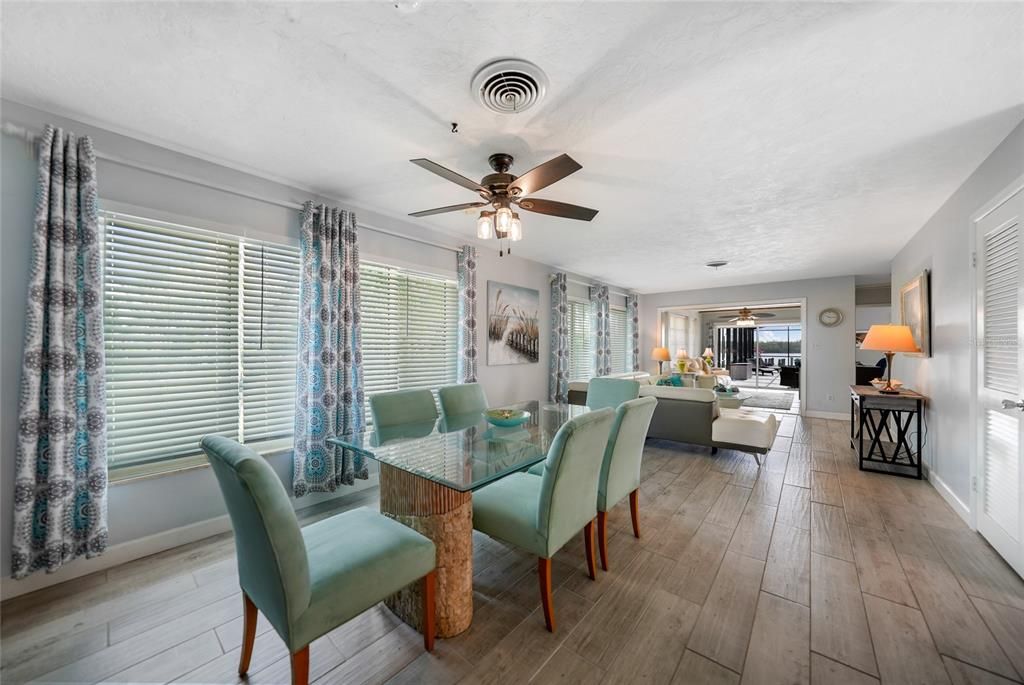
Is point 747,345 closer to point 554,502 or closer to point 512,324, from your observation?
point 512,324

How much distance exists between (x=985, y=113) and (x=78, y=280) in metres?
4.75

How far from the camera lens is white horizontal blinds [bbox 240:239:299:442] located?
258 centimetres

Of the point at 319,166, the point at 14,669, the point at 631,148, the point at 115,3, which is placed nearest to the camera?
the point at 115,3

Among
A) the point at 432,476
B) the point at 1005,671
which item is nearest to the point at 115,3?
the point at 432,476

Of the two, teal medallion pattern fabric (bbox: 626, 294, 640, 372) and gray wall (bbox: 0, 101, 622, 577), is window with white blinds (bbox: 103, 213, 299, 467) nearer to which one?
gray wall (bbox: 0, 101, 622, 577)

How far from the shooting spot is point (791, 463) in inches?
153

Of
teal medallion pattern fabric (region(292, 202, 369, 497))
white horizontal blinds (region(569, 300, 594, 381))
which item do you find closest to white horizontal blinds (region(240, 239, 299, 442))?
teal medallion pattern fabric (region(292, 202, 369, 497))

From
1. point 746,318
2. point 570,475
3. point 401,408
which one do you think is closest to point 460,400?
point 401,408

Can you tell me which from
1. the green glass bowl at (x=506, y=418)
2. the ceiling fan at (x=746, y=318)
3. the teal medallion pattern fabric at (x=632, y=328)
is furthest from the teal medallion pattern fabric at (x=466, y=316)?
the ceiling fan at (x=746, y=318)

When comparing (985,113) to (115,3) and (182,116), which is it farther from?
(182,116)

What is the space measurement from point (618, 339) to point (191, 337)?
21.3 ft

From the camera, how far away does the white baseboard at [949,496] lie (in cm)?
253

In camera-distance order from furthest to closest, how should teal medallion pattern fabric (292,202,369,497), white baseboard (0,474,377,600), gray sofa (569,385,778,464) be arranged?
gray sofa (569,385,778,464) < teal medallion pattern fabric (292,202,369,497) < white baseboard (0,474,377,600)

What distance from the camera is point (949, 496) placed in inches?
111
